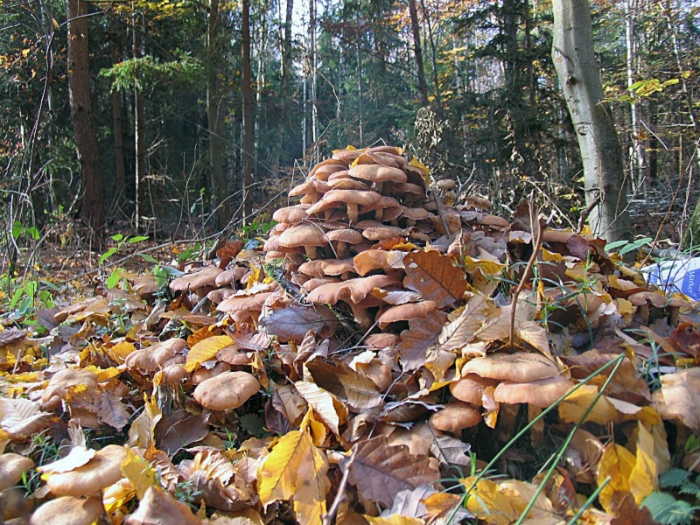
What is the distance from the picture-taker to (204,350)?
2.08 m

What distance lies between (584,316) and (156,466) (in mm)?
1653

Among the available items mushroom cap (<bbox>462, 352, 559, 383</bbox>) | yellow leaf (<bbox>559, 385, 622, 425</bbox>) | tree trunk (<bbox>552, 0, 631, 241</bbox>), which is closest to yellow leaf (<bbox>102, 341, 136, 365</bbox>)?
mushroom cap (<bbox>462, 352, 559, 383</bbox>)

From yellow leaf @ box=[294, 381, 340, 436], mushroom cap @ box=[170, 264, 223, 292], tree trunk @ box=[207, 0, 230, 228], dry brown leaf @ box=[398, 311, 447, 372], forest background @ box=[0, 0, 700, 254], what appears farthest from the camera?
tree trunk @ box=[207, 0, 230, 228]

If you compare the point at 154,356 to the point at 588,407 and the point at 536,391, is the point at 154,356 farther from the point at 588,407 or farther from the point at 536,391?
the point at 588,407

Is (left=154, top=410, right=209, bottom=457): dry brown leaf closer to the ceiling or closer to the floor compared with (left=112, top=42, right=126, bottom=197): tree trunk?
closer to the floor

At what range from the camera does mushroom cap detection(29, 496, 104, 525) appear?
1222mm

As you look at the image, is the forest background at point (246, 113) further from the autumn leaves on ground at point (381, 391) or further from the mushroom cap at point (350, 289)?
the mushroom cap at point (350, 289)

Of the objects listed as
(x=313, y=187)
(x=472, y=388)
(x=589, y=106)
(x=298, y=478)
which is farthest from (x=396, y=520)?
(x=589, y=106)

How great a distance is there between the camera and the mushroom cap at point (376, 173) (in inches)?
89.1

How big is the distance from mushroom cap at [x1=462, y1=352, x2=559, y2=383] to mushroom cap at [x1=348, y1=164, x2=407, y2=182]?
3.65 feet

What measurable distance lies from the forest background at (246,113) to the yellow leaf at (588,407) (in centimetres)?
374

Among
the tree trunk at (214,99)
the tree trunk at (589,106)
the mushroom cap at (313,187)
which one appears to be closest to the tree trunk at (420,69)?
the tree trunk at (214,99)

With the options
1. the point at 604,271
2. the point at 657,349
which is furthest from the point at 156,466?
the point at 604,271

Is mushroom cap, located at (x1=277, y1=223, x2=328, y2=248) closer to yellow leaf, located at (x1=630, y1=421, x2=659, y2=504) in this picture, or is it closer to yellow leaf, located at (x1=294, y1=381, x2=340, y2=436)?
yellow leaf, located at (x1=294, y1=381, x2=340, y2=436)
